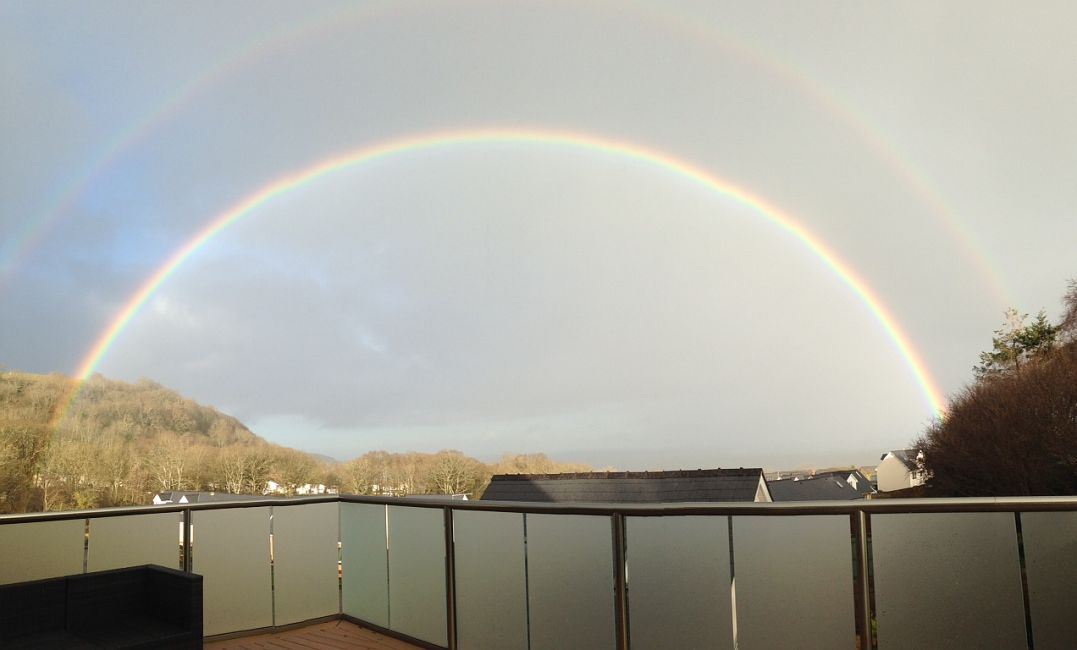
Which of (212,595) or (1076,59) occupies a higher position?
(1076,59)

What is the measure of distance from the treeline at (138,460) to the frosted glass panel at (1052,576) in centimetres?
2822

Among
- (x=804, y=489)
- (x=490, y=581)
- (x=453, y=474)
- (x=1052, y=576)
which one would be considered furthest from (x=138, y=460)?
(x=1052, y=576)

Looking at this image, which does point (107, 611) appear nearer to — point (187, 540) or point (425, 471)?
point (187, 540)

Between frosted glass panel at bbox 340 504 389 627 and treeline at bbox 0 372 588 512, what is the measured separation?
2562 cm

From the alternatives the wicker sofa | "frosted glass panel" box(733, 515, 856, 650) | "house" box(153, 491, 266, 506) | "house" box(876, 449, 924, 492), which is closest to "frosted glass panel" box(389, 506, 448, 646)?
"house" box(153, 491, 266, 506)

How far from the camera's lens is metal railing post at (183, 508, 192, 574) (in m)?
4.80

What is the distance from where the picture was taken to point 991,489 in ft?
58.2

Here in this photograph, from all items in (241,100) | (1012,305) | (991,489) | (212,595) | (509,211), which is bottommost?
(991,489)

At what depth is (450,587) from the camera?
4.25 meters

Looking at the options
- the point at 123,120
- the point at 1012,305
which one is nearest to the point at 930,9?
the point at 123,120

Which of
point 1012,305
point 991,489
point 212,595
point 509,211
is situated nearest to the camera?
point 212,595

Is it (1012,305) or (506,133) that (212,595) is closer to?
(506,133)

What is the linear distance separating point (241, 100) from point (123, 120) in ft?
14.3

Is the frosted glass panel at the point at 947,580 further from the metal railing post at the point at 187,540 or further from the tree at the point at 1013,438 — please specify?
the tree at the point at 1013,438
